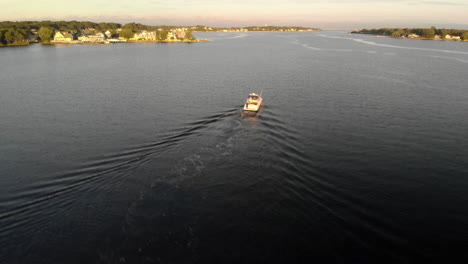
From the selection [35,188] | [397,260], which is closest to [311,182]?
[397,260]

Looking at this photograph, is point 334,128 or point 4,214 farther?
point 334,128

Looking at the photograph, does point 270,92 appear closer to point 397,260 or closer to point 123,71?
point 397,260

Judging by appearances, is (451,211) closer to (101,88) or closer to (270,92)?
(270,92)

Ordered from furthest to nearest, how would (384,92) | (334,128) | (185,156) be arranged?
(384,92) → (334,128) → (185,156)

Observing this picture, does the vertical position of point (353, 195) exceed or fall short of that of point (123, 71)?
it falls short

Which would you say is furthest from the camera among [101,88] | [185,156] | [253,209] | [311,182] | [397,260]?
[101,88]

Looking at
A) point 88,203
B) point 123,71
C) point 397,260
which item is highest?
point 123,71
